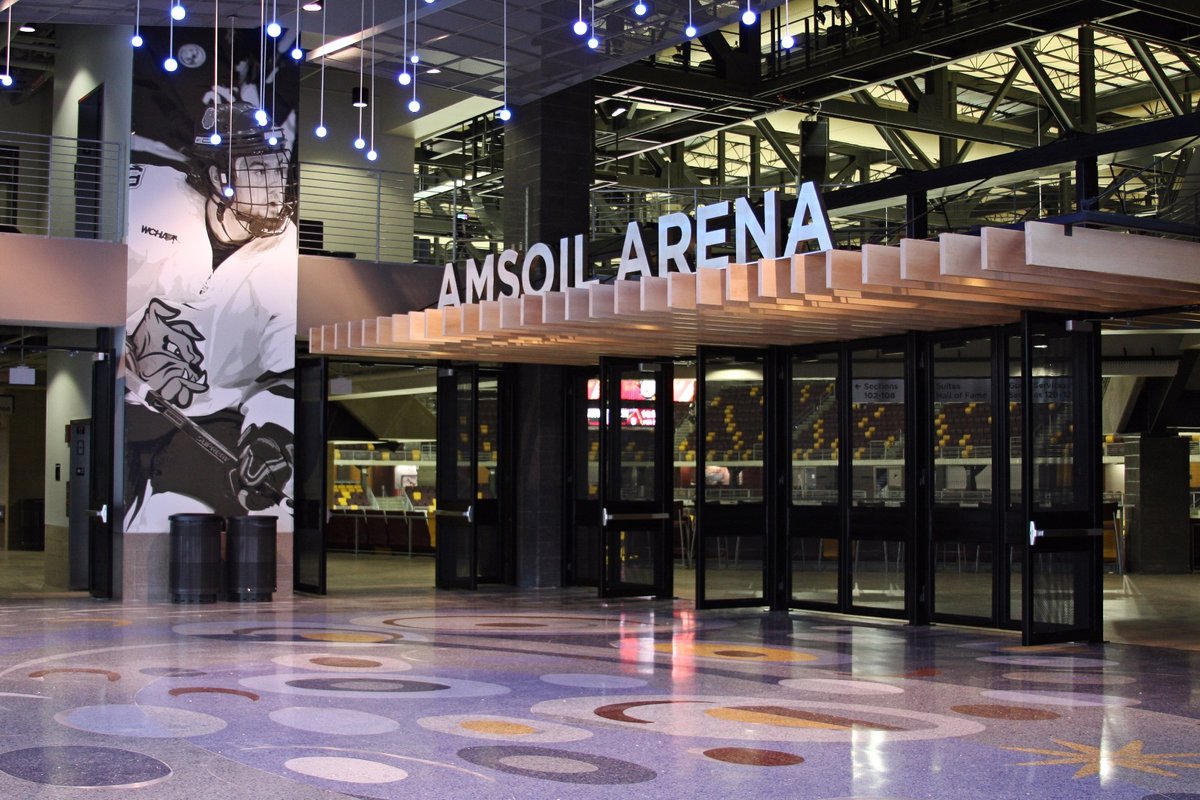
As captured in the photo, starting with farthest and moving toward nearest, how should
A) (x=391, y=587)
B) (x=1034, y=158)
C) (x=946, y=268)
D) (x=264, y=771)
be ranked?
(x=391, y=587), (x=1034, y=158), (x=946, y=268), (x=264, y=771)

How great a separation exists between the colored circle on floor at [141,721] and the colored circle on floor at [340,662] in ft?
5.58

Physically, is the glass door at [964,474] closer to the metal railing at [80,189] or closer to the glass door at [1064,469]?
the glass door at [1064,469]

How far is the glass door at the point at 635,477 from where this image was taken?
14.2 meters

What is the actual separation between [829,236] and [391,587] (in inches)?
348

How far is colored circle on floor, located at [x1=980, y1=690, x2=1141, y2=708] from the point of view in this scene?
7.76 meters

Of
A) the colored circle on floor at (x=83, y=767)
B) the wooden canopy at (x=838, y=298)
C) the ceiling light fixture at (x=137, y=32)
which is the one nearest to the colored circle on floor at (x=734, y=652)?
the wooden canopy at (x=838, y=298)

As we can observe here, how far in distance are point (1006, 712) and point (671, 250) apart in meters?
4.76

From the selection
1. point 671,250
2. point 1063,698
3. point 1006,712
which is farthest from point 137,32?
point 1063,698

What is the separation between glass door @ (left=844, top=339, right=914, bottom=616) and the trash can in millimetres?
5895

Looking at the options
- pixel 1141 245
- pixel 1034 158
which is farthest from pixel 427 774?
pixel 1034 158

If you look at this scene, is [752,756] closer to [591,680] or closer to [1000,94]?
[591,680]

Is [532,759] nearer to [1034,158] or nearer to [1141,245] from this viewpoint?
[1141,245]

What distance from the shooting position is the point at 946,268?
8.50 meters

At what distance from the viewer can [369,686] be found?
808 centimetres
